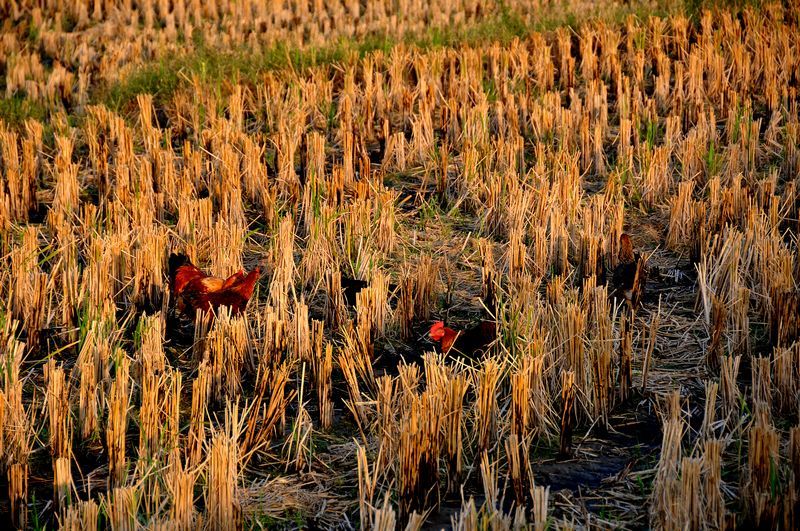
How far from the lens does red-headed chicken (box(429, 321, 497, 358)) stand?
365 cm

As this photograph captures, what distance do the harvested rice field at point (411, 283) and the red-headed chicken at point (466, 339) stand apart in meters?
0.02

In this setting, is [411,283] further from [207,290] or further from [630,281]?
[630,281]

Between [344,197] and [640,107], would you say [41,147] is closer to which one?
[344,197]

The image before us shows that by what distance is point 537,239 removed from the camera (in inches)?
179

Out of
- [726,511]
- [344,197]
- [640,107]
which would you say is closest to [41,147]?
[344,197]

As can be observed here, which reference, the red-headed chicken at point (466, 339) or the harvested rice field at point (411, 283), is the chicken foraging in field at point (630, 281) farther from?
the red-headed chicken at point (466, 339)

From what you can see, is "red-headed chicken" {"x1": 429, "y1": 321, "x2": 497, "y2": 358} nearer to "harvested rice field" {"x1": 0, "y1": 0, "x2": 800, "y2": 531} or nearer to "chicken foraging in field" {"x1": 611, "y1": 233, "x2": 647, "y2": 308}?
"harvested rice field" {"x1": 0, "y1": 0, "x2": 800, "y2": 531}

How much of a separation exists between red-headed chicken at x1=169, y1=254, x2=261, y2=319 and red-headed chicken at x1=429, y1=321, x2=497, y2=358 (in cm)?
82

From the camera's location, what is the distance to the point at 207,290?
394 centimetres

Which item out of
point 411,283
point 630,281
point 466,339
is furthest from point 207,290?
point 630,281

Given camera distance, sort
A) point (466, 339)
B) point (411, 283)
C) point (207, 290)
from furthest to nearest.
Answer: point (411, 283) < point (207, 290) < point (466, 339)

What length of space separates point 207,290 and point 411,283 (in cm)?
86

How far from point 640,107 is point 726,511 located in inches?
165

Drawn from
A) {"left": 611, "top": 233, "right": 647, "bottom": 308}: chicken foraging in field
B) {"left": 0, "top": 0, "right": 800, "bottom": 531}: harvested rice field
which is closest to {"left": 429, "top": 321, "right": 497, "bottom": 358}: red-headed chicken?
{"left": 0, "top": 0, "right": 800, "bottom": 531}: harvested rice field
